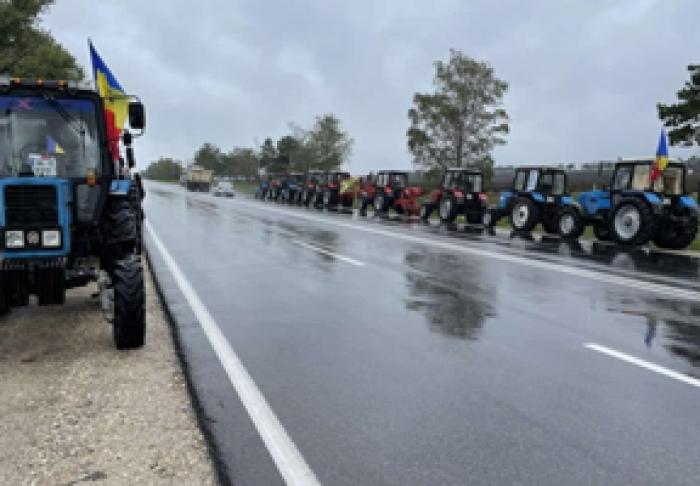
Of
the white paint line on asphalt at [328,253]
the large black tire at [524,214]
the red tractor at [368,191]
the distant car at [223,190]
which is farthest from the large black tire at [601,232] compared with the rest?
the distant car at [223,190]

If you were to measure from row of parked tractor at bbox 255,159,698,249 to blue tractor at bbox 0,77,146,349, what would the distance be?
1392cm

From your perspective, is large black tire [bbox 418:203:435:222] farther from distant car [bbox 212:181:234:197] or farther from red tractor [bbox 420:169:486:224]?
distant car [bbox 212:181:234:197]

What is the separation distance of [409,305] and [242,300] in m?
2.18

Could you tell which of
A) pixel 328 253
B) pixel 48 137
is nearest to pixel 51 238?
pixel 48 137

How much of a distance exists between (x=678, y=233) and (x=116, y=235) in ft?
49.9

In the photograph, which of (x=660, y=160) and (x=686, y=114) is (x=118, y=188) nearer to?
(x=660, y=160)

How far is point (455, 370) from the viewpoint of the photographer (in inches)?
200

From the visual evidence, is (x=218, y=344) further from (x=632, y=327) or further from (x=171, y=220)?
(x=171, y=220)

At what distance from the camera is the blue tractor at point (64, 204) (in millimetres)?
5680

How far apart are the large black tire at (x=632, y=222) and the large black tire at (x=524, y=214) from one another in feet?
11.2

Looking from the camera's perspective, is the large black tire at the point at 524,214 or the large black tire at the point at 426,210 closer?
the large black tire at the point at 524,214

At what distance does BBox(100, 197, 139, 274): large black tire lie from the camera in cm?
629

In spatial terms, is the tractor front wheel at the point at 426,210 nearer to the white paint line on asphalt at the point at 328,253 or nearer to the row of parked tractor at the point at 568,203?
the row of parked tractor at the point at 568,203

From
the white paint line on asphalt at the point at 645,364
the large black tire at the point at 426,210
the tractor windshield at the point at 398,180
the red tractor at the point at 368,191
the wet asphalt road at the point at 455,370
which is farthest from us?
the red tractor at the point at 368,191
